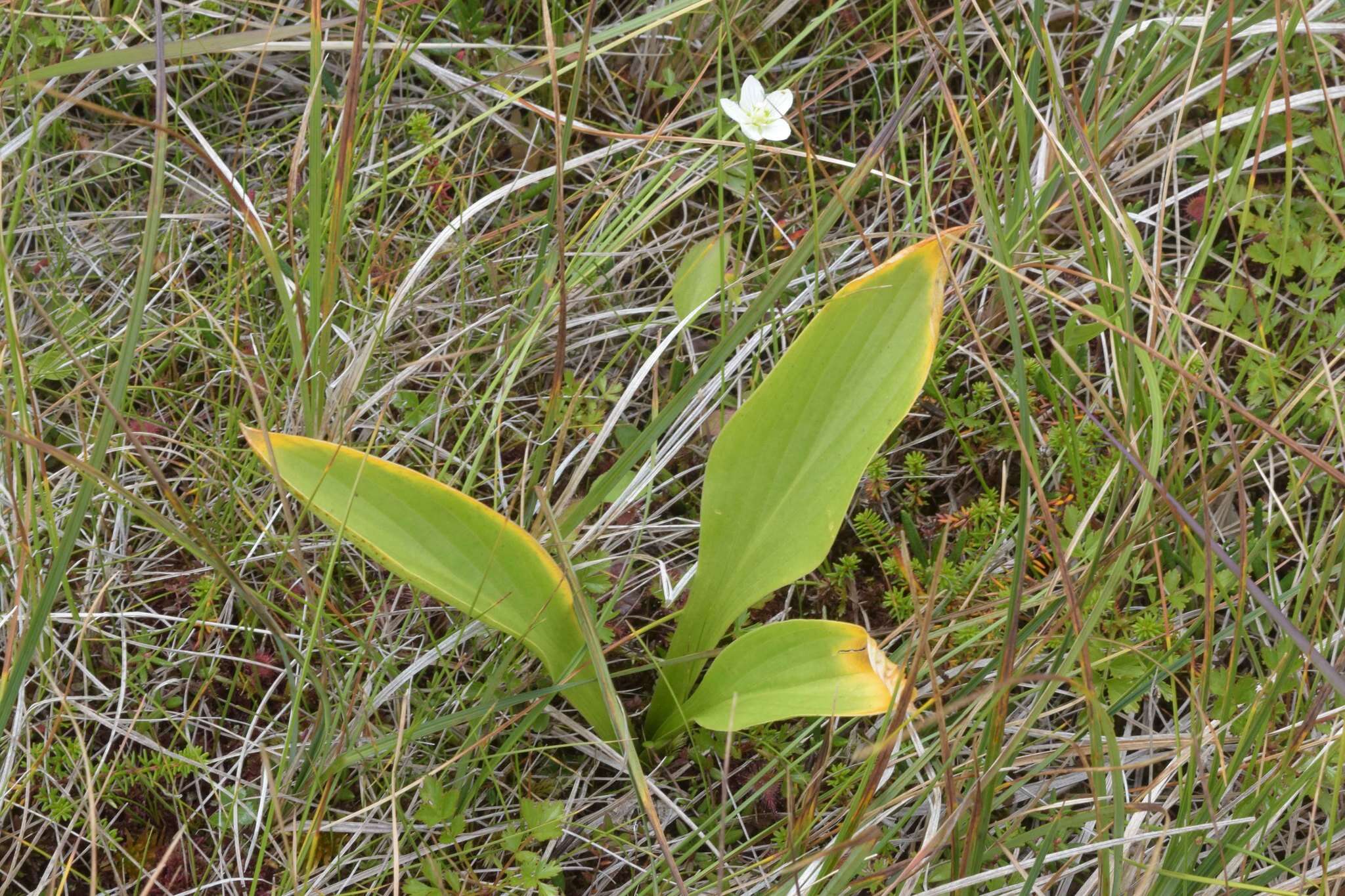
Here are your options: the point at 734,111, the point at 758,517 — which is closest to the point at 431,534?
the point at 758,517

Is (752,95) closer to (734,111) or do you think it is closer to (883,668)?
(734,111)

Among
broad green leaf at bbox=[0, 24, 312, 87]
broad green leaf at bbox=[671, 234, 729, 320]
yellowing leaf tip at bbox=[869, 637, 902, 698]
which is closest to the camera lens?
yellowing leaf tip at bbox=[869, 637, 902, 698]

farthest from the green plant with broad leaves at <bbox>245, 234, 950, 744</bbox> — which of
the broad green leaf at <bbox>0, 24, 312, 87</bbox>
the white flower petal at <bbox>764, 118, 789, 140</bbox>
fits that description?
the broad green leaf at <bbox>0, 24, 312, 87</bbox>

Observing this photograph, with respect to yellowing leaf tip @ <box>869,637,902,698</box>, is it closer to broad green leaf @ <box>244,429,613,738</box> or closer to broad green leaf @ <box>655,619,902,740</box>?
broad green leaf @ <box>655,619,902,740</box>

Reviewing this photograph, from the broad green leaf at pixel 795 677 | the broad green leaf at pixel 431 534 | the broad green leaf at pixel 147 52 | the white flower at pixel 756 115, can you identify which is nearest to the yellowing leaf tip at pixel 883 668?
the broad green leaf at pixel 795 677

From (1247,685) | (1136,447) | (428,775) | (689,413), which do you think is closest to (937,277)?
(1136,447)

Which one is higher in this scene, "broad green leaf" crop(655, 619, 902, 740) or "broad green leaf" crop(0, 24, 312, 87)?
"broad green leaf" crop(0, 24, 312, 87)

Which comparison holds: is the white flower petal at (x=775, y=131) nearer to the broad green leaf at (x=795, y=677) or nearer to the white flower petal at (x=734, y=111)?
the white flower petal at (x=734, y=111)
